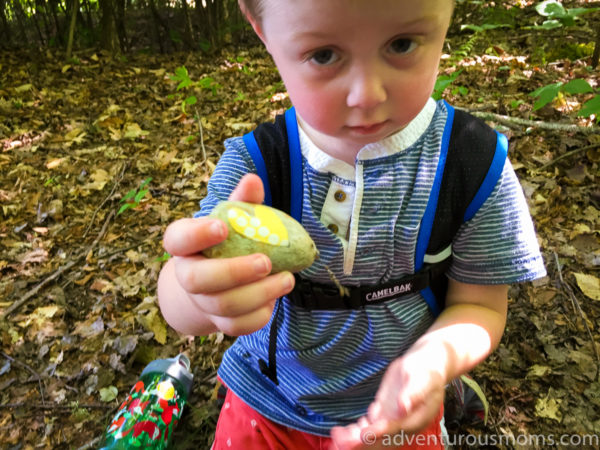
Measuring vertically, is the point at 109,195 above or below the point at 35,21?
below

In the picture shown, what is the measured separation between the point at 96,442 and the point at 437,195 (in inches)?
81.0

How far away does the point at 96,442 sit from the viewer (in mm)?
2180

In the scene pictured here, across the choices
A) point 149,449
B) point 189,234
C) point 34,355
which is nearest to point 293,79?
point 189,234

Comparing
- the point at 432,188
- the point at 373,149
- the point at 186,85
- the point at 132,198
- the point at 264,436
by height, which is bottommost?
the point at 132,198

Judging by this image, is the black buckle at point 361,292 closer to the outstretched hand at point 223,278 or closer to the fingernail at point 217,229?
the outstretched hand at point 223,278

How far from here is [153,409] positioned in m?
2.05

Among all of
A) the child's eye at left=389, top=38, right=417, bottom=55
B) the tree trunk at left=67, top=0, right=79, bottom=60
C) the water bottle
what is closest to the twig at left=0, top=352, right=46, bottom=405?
the water bottle

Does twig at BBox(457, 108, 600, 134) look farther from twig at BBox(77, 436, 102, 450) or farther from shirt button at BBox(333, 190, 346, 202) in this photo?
twig at BBox(77, 436, 102, 450)

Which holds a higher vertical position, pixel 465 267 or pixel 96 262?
pixel 465 267

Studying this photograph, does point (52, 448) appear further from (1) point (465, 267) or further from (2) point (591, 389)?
(2) point (591, 389)

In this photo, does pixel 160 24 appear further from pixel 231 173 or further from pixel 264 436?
pixel 264 436

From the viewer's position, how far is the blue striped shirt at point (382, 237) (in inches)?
51.3

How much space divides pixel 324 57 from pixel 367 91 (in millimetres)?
125

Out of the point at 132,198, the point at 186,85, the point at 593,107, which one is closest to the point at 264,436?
the point at 593,107
